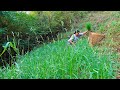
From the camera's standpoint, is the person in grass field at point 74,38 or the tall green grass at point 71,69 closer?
the tall green grass at point 71,69

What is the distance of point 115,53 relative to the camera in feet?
13.1

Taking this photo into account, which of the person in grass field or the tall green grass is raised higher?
the person in grass field

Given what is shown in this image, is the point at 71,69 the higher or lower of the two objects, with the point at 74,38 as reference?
lower

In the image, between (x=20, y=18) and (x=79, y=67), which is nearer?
(x=79, y=67)

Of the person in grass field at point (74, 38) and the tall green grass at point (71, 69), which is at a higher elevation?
the person in grass field at point (74, 38)

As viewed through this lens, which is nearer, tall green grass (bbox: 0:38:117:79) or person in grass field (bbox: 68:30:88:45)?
tall green grass (bbox: 0:38:117:79)

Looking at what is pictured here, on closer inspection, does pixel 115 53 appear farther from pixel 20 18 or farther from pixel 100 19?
pixel 20 18

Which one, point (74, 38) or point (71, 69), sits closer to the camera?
point (71, 69)

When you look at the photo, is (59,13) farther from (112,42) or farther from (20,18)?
(112,42)
